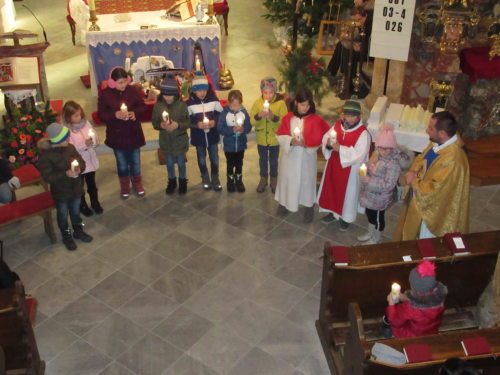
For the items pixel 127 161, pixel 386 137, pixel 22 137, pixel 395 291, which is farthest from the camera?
pixel 127 161

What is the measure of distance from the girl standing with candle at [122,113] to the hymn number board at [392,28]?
116 inches

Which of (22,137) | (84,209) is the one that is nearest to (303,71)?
(84,209)

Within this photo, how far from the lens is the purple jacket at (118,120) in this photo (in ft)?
24.3

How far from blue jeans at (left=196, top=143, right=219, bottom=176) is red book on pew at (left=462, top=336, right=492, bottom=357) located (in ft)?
13.9

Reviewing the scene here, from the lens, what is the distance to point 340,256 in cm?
536

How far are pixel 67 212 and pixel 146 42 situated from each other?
4132 millimetres

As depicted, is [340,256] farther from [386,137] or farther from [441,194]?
[386,137]

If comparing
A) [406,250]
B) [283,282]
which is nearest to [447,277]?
[406,250]

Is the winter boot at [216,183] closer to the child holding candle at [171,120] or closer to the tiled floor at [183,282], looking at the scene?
the tiled floor at [183,282]

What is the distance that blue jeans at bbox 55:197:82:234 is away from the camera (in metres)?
6.93

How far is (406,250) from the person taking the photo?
5.46 m

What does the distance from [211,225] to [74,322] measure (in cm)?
204

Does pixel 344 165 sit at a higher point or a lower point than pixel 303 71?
lower

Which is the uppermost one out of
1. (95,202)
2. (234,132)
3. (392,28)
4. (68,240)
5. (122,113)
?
(392,28)
